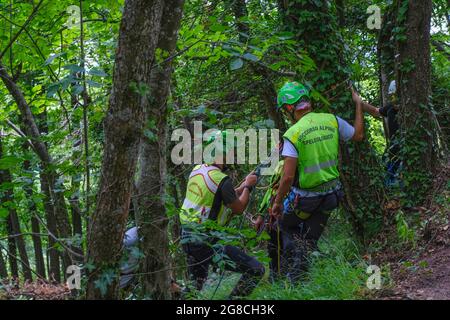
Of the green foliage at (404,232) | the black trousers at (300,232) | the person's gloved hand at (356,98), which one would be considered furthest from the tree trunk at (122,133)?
the person's gloved hand at (356,98)

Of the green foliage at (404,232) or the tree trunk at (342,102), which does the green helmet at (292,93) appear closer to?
the tree trunk at (342,102)

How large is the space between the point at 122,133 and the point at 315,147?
263 cm

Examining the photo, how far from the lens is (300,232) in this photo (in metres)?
5.83

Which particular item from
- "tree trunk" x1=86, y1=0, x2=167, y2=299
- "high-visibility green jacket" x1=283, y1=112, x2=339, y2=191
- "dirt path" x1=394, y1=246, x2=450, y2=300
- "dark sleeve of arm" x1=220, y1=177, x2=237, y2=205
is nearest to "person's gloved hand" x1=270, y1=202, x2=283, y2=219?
"high-visibility green jacket" x1=283, y1=112, x2=339, y2=191

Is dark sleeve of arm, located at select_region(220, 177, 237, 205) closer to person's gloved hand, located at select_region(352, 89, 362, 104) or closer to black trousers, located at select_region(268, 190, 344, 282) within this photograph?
black trousers, located at select_region(268, 190, 344, 282)

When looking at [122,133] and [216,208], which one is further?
[216,208]

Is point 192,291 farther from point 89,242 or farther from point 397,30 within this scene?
point 397,30

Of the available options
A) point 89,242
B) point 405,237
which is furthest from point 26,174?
point 405,237

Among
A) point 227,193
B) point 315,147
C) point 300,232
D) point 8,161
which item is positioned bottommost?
point 300,232

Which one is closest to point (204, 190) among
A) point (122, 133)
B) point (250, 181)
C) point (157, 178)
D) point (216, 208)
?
point (216, 208)

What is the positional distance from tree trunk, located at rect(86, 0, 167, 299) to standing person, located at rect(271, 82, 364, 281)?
7.64 feet

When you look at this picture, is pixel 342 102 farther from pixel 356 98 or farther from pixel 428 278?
pixel 428 278
